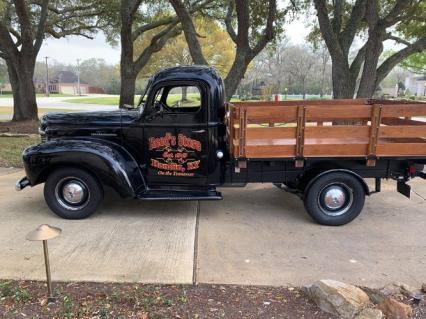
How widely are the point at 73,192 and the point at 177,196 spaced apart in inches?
52.0

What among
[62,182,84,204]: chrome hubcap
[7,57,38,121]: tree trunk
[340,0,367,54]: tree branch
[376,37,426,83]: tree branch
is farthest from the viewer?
[7,57,38,121]: tree trunk

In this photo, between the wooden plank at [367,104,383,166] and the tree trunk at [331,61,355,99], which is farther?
the tree trunk at [331,61,355,99]

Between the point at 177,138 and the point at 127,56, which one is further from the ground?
the point at 127,56

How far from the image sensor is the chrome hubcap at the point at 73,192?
17.0 ft

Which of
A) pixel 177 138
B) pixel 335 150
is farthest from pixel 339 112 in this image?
pixel 177 138

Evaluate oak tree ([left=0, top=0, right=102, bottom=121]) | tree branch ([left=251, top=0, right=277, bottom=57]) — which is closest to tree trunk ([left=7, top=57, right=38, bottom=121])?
oak tree ([left=0, top=0, right=102, bottom=121])

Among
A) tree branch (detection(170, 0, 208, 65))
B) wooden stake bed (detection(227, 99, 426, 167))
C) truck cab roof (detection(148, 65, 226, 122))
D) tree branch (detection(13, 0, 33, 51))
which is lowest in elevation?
wooden stake bed (detection(227, 99, 426, 167))

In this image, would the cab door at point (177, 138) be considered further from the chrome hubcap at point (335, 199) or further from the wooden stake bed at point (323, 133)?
the chrome hubcap at point (335, 199)

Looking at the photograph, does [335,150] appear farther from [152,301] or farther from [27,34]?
[27,34]

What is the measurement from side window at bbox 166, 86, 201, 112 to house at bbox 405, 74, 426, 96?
2985 inches

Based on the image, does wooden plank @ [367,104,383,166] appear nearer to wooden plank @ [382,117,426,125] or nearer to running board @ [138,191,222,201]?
wooden plank @ [382,117,426,125]

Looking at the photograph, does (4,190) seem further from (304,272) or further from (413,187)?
(413,187)

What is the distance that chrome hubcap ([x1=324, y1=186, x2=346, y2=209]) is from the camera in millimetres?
5117

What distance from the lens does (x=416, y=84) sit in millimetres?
83062
